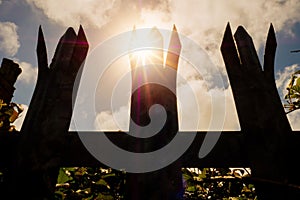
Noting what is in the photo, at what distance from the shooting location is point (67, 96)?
1336 millimetres

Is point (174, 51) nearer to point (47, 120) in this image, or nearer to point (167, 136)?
point (167, 136)

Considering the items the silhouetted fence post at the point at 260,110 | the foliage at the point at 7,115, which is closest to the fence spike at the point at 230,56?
the silhouetted fence post at the point at 260,110

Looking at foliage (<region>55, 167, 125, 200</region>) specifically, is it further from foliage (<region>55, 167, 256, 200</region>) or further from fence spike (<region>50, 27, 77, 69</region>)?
fence spike (<region>50, 27, 77, 69</region>)

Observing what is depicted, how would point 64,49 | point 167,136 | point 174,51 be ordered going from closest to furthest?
point 167,136 → point 174,51 → point 64,49

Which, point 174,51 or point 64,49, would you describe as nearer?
point 174,51

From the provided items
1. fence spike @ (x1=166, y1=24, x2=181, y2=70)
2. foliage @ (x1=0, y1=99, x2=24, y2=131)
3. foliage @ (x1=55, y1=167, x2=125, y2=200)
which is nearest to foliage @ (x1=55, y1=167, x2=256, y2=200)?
foliage @ (x1=55, y1=167, x2=125, y2=200)

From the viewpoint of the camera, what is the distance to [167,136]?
1216mm

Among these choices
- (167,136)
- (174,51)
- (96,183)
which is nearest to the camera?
(167,136)

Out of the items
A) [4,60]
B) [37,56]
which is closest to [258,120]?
[37,56]

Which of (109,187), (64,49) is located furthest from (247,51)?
(109,187)

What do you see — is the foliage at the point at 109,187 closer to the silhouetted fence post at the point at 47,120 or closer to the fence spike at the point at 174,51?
the silhouetted fence post at the point at 47,120

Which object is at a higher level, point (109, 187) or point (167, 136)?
point (167, 136)

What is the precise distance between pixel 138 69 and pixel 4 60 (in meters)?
1.73

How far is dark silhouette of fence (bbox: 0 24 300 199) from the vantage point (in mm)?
1104
